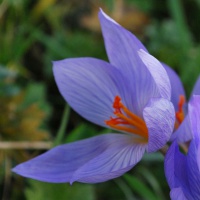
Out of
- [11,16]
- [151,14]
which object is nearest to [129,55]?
[11,16]

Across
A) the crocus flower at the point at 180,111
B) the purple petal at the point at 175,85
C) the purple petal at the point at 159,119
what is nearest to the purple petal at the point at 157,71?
the purple petal at the point at 159,119

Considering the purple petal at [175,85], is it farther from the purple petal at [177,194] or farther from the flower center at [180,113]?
the purple petal at [177,194]

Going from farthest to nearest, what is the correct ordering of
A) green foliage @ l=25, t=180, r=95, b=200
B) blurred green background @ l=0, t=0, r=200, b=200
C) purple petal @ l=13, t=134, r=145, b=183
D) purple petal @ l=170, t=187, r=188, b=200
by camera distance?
blurred green background @ l=0, t=0, r=200, b=200 → green foliage @ l=25, t=180, r=95, b=200 → purple petal @ l=13, t=134, r=145, b=183 → purple petal @ l=170, t=187, r=188, b=200

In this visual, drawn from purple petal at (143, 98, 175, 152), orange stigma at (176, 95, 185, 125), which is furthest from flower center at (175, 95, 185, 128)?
purple petal at (143, 98, 175, 152)

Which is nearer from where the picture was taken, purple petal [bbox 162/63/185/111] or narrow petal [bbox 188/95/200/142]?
narrow petal [bbox 188/95/200/142]

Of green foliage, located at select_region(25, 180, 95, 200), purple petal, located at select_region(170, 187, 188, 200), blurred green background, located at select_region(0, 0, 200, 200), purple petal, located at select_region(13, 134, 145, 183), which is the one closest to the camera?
purple petal, located at select_region(170, 187, 188, 200)

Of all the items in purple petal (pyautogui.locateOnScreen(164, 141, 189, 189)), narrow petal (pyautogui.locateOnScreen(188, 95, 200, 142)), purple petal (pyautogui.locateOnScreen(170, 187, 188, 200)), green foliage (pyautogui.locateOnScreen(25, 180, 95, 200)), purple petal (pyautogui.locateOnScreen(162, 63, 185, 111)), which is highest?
narrow petal (pyautogui.locateOnScreen(188, 95, 200, 142))

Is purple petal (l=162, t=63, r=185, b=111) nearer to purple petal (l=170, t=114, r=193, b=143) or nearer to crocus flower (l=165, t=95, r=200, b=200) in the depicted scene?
purple petal (l=170, t=114, r=193, b=143)

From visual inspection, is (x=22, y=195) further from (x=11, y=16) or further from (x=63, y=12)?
(x=63, y=12)
